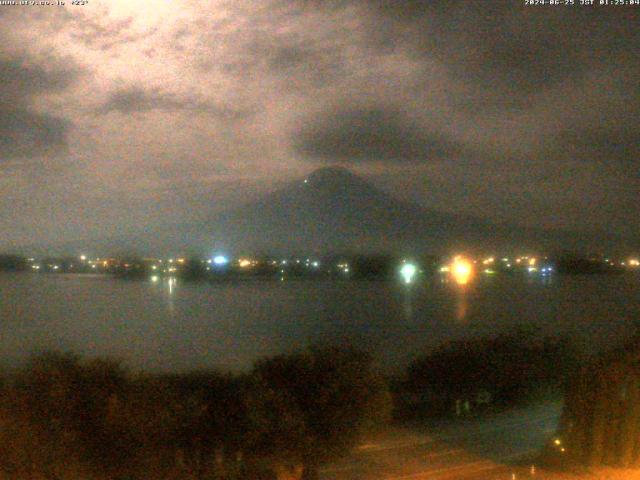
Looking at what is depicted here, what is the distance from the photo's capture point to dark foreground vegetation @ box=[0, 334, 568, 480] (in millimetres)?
8703

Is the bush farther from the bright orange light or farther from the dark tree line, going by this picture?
the bright orange light

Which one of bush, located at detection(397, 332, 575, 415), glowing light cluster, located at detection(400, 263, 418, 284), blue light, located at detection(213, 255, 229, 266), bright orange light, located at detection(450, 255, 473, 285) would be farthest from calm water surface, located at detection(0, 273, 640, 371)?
blue light, located at detection(213, 255, 229, 266)

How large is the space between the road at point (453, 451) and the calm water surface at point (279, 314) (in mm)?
9923

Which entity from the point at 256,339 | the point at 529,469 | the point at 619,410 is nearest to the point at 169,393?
the point at 529,469

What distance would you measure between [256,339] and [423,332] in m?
9.40

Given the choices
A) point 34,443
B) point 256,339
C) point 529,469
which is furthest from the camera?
point 256,339

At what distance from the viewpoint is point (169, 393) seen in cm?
974

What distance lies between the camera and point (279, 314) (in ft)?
145

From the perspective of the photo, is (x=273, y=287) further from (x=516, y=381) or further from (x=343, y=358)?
(x=343, y=358)

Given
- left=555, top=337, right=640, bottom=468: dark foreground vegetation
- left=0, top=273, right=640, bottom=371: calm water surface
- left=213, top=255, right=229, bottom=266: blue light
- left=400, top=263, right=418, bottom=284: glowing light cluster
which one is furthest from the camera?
left=400, top=263, right=418, bottom=284: glowing light cluster

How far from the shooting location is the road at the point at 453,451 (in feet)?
38.5

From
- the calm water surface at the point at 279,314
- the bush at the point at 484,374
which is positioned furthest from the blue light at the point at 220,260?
the bush at the point at 484,374

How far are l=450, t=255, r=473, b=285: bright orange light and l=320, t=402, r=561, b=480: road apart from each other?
44778 millimetres

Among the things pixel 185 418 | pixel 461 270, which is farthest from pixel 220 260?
pixel 185 418
